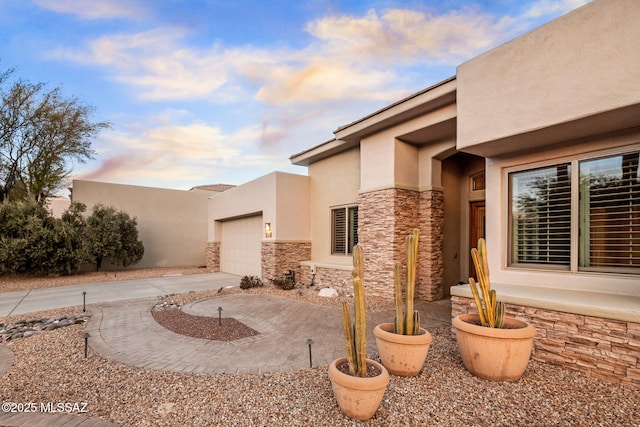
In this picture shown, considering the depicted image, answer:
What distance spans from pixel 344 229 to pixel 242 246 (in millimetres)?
5714

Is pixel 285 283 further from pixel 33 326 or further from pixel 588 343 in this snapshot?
pixel 588 343

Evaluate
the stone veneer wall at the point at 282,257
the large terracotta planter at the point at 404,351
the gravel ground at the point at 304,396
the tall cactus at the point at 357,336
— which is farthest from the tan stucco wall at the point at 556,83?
the stone veneer wall at the point at 282,257

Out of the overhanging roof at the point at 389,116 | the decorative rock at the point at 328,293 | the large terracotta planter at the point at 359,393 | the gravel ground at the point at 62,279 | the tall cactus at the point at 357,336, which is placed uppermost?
the overhanging roof at the point at 389,116

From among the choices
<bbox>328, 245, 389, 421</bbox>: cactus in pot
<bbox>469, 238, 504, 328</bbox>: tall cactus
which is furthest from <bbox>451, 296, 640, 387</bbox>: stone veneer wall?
<bbox>328, 245, 389, 421</bbox>: cactus in pot

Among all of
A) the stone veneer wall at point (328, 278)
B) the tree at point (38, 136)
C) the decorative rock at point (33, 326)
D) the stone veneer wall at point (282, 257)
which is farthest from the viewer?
the tree at point (38, 136)

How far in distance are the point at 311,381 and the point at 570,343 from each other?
327 centimetres

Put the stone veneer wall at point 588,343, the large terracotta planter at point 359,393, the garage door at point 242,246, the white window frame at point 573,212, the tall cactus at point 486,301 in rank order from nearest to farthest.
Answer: the large terracotta planter at point 359,393
the stone veneer wall at point 588,343
the tall cactus at point 486,301
the white window frame at point 573,212
the garage door at point 242,246

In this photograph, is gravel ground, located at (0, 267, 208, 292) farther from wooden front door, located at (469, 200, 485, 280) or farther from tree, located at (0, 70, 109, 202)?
wooden front door, located at (469, 200, 485, 280)

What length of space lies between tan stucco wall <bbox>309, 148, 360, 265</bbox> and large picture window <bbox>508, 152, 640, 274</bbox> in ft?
16.7

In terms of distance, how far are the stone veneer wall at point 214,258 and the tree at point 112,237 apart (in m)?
3.18

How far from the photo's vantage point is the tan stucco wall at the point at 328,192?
10.2 metres

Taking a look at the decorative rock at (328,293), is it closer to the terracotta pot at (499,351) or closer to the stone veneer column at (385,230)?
the stone veneer column at (385,230)

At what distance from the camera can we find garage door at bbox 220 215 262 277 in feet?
42.0

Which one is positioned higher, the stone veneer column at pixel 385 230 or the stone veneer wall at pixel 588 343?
the stone veneer column at pixel 385 230
